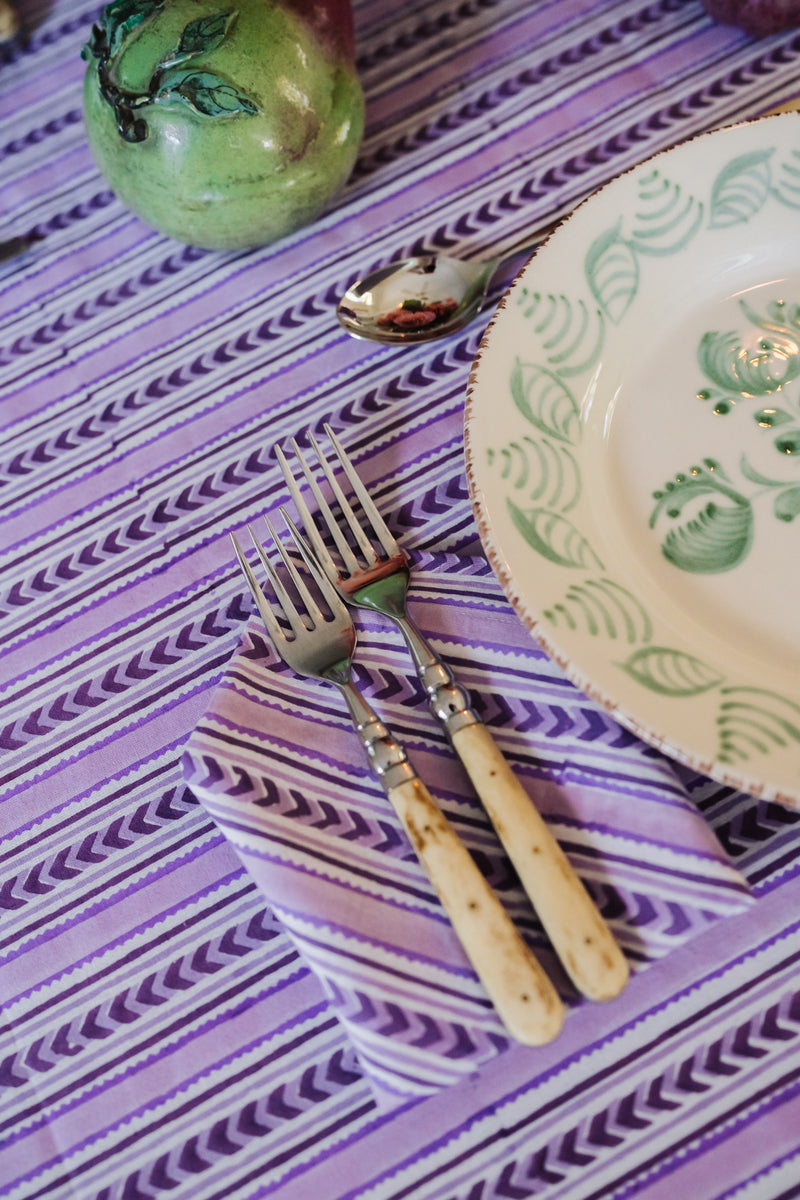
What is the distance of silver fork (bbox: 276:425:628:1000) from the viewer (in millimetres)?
358

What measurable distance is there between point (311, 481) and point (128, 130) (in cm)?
22

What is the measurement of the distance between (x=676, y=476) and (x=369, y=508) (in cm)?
16

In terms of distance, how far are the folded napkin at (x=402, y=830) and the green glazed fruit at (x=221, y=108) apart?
25 centimetres

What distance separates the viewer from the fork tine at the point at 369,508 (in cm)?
48

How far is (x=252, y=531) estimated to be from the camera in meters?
0.51

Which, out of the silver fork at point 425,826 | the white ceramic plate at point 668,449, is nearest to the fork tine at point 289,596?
the silver fork at point 425,826

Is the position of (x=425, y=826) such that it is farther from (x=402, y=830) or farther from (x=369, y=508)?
(x=369, y=508)

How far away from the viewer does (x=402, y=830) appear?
41 cm

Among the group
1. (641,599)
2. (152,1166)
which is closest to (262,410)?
(641,599)

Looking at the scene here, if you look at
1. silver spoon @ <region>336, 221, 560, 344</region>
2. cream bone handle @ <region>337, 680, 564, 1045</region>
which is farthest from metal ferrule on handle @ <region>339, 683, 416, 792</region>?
silver spoon @ <region>336, 221, 560, 344</region>

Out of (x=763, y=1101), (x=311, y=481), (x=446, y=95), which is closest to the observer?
(x=763, y=1101)

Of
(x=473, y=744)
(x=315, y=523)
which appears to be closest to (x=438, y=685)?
(x=473, y=744)

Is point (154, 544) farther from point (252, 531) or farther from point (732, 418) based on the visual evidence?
point (732, 418)

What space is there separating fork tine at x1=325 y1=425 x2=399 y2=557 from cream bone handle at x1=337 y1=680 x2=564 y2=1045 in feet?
0.36
